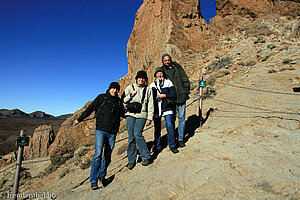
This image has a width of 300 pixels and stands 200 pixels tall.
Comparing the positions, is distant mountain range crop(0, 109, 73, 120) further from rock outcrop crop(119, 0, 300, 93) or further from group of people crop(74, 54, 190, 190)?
group of people crop(74, 54, 190, 190)

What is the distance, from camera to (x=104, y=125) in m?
3.03

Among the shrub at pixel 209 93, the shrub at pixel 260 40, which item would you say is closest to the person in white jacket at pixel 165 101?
the shrub at pixel 209 93

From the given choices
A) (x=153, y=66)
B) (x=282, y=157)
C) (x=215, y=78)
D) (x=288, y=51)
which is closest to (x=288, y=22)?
(x=288, y=51)

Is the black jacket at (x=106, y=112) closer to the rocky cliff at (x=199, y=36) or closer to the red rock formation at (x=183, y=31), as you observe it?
the rocky cliff at (x=199, y=36)

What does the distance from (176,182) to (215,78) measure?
868 centimetres

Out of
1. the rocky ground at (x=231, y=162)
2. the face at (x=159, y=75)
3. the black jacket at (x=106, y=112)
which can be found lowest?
the rocky ground at (x=231, y=162)

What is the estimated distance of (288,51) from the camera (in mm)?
10359

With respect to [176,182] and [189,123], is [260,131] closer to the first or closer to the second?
[189,123]

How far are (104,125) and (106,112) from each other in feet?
0.81

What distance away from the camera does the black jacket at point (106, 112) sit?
305cm

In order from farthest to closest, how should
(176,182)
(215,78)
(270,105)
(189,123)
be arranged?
(215,78)
(189,123)
(270,105)
(176,182)

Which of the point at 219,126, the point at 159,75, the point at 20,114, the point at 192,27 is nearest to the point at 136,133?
the point at 159,75

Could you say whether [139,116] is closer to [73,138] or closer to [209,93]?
[209,93]

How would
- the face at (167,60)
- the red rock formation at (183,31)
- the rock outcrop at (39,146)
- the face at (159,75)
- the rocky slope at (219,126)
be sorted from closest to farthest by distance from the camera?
the rocky slope at (219,126)
the face at (159,75)
the face at (167,60)
the red rock formation at (183,31)
the rock outcrop at (39,146)
